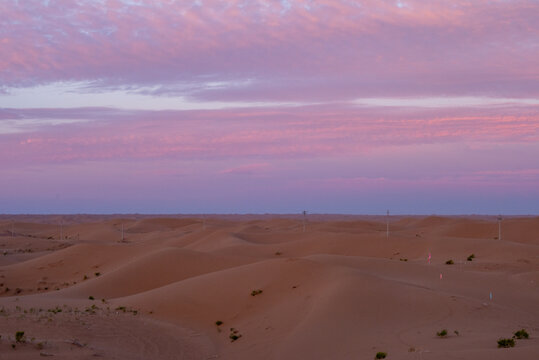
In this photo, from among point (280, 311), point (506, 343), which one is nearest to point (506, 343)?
point (506, 343)

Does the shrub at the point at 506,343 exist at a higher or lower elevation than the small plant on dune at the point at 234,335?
higher

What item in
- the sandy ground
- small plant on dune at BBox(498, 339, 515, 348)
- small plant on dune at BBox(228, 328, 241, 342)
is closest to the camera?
small plant on dune at BBox(498, 339, 515, 348)

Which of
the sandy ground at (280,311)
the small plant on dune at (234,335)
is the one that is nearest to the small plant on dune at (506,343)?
the sandy ground at (280,311)

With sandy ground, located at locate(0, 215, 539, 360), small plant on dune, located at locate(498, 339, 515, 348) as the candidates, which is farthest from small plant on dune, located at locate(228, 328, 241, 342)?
small plant on dune, located at locate(498, 339, 515, 348)

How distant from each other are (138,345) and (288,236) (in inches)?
1442

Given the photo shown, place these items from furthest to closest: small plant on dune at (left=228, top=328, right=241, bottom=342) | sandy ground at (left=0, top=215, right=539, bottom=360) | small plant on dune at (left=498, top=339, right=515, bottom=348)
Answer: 1. small plant on dune at (left=228, top=328, right=241, bottom=342)
2. sandy ground at (left=0, top=215, right=539, bottom=360)
3. small plant on dune at (left=498, top=339, right=515, bottom=348)

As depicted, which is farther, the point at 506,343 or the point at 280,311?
the point at 280,311

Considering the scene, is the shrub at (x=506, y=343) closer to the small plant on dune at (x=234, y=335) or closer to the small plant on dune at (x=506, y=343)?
the small plant on dune at (x=506, y=343)

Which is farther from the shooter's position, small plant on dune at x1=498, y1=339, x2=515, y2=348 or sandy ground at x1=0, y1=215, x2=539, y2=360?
sandy ground at x1=0, y1=215, x2=539, y2=360

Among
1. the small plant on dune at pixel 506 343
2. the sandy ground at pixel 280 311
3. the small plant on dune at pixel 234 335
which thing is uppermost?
the small plant on dune at pixel 506 343

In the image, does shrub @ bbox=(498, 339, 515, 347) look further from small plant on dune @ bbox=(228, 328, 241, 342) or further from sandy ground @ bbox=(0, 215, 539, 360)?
small plant on dune @ bbox=(228, 328, 241, 342)

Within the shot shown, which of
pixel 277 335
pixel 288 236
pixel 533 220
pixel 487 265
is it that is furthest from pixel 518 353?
pixel 533 220

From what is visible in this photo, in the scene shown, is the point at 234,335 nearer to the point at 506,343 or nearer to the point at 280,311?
the point at 280,311

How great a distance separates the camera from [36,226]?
311 feet
